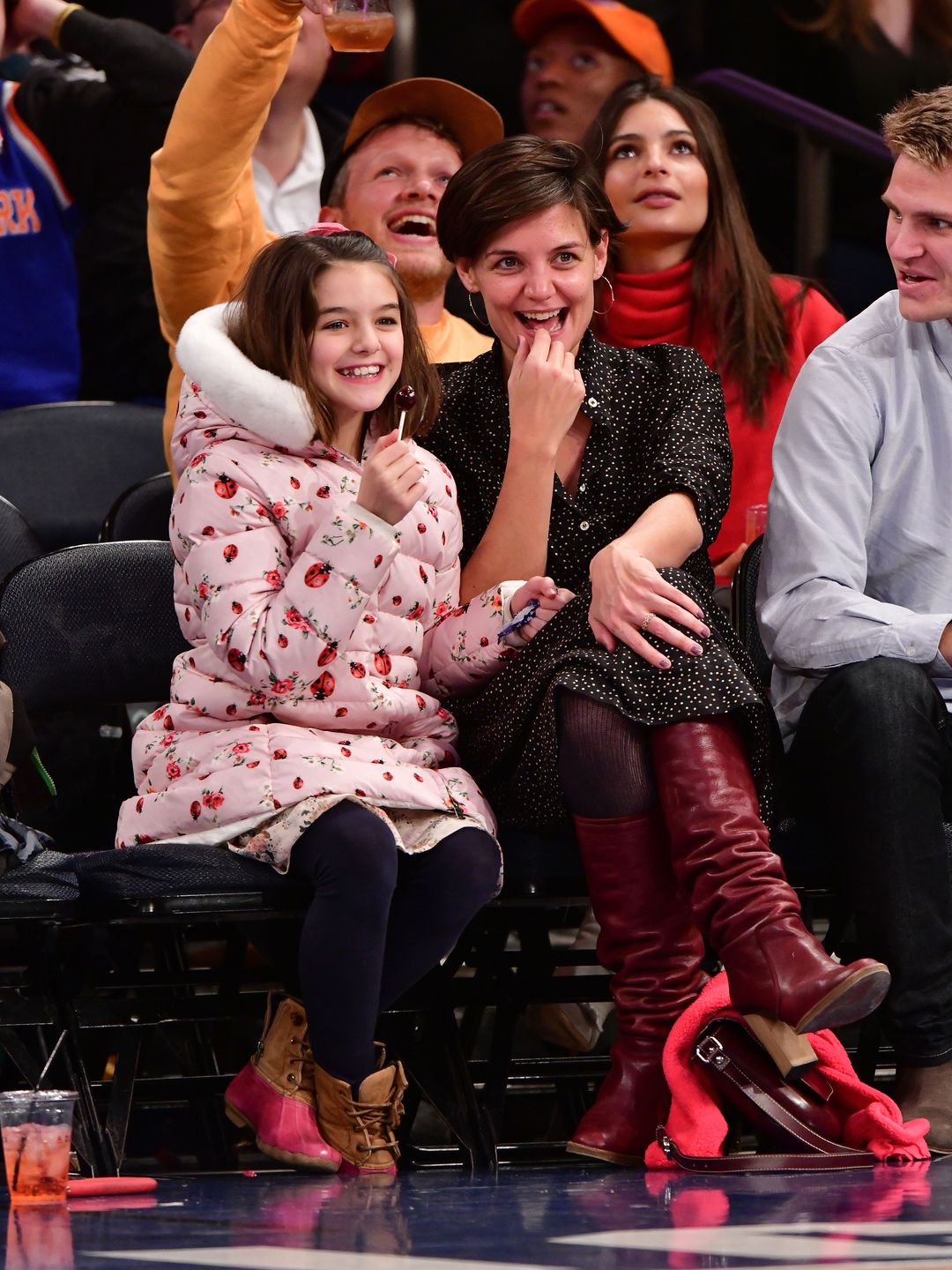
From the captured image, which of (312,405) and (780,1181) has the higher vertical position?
(312,405)

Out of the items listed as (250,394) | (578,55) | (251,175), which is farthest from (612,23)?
(250,394)

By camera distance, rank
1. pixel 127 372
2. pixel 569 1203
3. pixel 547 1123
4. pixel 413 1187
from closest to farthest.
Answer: pixel 569 1203, pixel 413 1187, pixel 547 1123, pixel 127 372

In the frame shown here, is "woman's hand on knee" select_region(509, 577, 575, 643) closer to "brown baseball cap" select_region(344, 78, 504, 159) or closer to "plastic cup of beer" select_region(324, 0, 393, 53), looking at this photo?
"plastic cup of beer" select_region(324, 0, 393, 53)

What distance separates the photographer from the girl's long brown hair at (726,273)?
339cm

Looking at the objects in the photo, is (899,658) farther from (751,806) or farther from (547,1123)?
(547,1123)

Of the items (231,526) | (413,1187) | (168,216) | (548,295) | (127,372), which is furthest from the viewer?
(127,372)

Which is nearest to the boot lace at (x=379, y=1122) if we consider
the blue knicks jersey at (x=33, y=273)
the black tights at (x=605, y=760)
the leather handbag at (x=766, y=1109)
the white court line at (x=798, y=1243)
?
the leather handbag at (x=766, y=1109)

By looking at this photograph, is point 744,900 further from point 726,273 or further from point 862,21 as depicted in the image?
point 862,21

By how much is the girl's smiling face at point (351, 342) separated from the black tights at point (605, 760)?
57cm

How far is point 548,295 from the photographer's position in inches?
108

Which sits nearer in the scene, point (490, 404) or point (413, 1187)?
point (413, 1187)

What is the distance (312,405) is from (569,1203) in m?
1.13

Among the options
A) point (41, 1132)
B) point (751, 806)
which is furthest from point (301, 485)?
point (41, 1132)

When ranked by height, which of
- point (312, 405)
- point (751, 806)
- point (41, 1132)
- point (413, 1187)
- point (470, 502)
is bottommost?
point (413, 1187)
